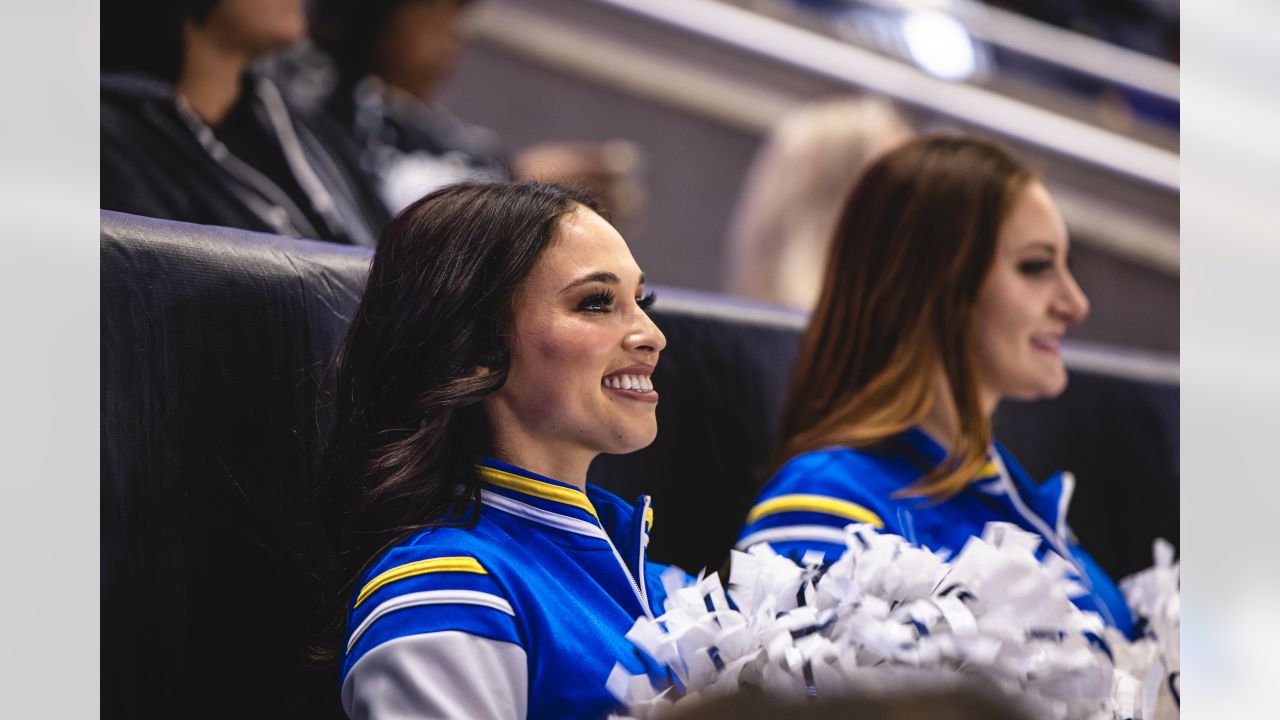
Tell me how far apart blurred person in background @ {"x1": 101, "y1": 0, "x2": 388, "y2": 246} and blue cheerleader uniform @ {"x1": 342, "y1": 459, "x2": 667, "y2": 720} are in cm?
78

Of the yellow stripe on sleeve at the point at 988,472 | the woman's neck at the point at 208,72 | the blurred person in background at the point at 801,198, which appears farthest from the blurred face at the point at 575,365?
the blurred person in background at the point at 801,198

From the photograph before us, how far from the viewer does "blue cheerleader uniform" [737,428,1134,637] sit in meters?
1.51

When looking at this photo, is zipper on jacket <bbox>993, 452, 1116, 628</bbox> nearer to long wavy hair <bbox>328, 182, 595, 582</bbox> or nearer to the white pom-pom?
the white pom-pom

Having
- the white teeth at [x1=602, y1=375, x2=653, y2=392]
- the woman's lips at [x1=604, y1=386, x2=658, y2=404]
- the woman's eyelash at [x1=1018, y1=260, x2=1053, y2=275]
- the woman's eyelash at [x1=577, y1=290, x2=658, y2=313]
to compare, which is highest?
the woman's eyelash at [x1=1018, y1=260, x2=1053, y2=275]

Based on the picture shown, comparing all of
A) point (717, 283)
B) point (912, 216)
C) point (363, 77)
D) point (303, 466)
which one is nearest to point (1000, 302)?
point (912, 216)

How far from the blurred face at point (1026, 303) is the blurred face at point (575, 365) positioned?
25.8 inches

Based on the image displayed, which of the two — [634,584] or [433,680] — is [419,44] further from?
[433,680]

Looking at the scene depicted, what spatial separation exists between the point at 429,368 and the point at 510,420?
0.24 feet

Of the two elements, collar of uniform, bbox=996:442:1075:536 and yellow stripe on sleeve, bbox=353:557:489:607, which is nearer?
yellow stripe on sleeve, bbox=353:557:489:607

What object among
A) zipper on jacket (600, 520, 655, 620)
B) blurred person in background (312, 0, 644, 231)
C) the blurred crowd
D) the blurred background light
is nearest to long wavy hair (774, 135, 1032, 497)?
the blurred crowd
